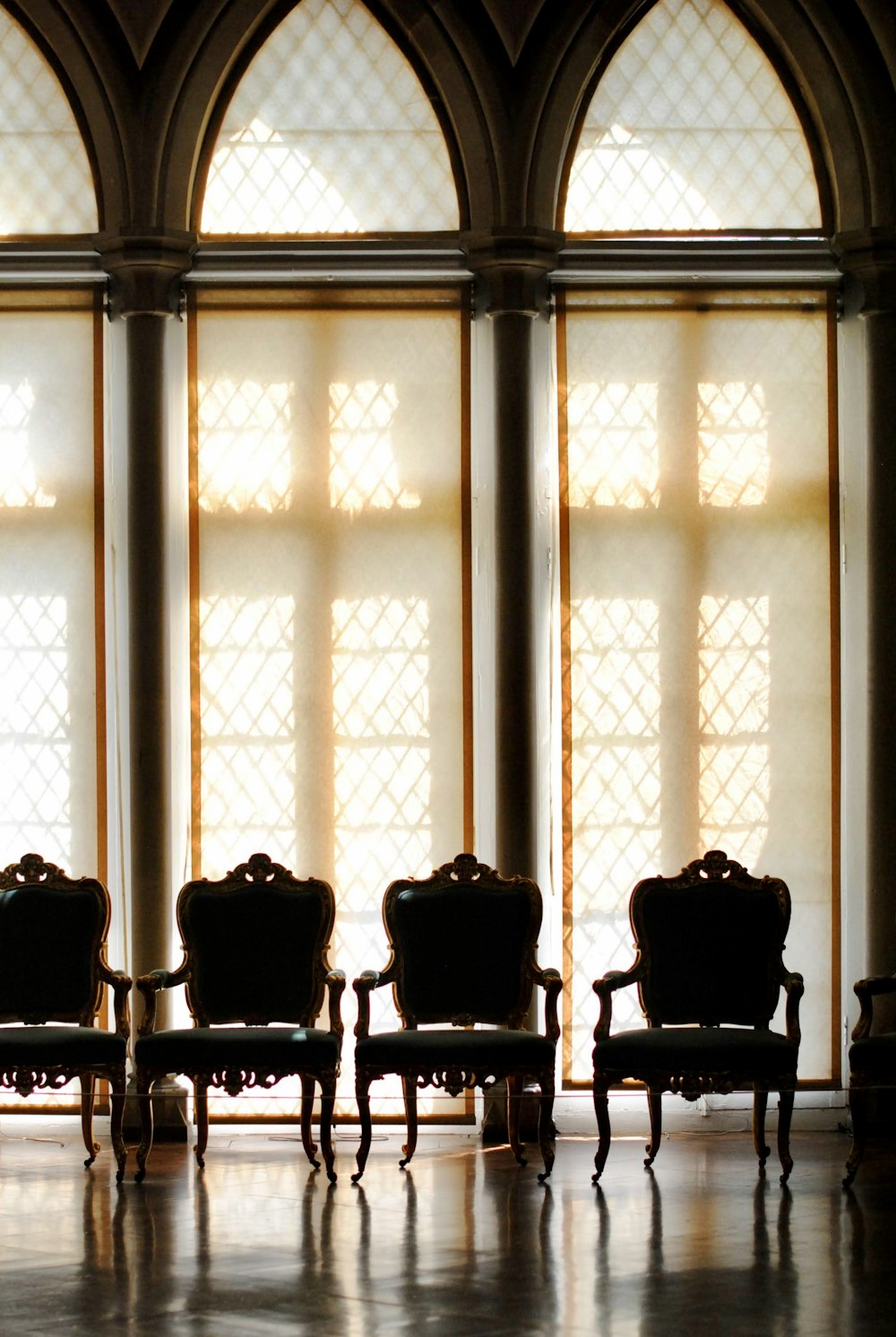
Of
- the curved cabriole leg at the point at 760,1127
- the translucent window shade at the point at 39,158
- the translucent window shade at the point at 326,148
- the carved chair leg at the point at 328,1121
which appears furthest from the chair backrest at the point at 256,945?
the translucent window shade at the point at 39,158

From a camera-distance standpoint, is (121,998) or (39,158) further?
(39,158)

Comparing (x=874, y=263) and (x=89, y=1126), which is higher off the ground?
(x=874, y=263)

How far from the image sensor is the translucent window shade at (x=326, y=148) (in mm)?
7156

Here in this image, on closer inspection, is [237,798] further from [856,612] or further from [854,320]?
[854,320]

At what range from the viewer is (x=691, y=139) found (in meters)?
7.20

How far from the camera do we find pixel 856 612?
23.2 ft

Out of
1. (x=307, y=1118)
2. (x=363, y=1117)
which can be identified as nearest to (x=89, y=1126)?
(x=307, y=1118)

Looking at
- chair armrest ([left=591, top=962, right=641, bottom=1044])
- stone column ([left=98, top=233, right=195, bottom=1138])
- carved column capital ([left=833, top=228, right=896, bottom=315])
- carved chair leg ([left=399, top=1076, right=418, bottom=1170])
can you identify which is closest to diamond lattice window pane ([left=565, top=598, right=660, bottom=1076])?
chair armrest ([left=591, top=962, right=641, bottom=1044])

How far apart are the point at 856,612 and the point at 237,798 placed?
2647 mm

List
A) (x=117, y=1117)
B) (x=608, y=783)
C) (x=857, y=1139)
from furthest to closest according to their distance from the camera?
(x=608, y=783)
(x=117, y=1117)
(x=857, y=1139)

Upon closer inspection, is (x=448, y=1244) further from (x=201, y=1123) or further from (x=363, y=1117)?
(x=201, y=1123)

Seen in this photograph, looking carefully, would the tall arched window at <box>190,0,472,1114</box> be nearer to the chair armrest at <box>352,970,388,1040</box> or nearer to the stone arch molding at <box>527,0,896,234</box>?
the stone arch molding at <box>527,0,896,234</box>

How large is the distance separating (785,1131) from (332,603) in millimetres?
2742

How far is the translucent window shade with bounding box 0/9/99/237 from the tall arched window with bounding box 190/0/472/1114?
542 millimetres
